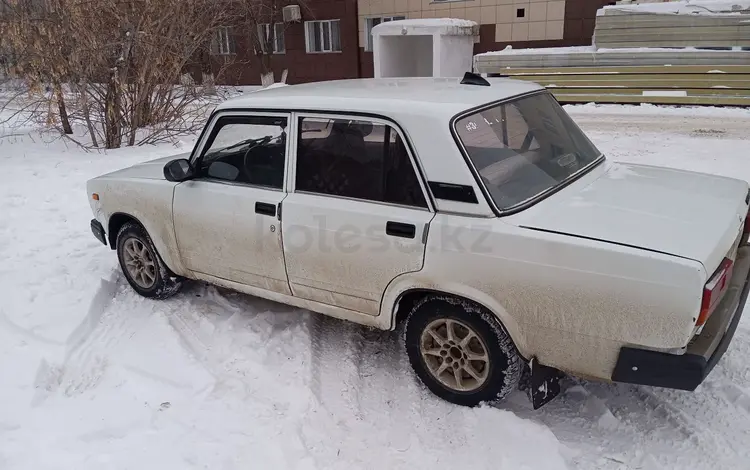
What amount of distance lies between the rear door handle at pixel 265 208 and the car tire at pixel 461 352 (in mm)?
1080

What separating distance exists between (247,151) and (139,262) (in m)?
1.46

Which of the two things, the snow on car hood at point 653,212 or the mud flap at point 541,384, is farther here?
the mud flap at point 541,384

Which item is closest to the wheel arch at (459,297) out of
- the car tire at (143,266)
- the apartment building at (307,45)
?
the car tire at (143,266)

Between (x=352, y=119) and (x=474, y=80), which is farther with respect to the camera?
(x=474, y=80)

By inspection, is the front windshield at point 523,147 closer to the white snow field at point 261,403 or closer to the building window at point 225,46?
the white snow field at point 261,403

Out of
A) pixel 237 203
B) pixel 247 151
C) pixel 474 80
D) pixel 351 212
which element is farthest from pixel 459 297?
pixel 247 151

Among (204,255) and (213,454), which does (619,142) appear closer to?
(204,255)

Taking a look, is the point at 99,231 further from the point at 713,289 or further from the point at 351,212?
the point at 713,289

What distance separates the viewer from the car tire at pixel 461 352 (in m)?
3.13

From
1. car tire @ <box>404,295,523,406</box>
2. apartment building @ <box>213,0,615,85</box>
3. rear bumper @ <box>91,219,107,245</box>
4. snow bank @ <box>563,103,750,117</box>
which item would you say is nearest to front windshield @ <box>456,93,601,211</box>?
car tire @ <box>404,295,523,406</box>

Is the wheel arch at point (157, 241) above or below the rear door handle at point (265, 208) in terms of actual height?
below

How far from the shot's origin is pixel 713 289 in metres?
2.60

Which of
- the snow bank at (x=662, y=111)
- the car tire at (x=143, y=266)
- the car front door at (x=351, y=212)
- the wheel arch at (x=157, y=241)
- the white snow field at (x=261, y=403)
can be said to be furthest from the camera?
the snow bank at (x=662, y=111)

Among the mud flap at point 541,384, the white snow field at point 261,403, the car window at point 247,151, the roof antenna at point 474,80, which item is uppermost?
the roof antenna at point 474,80
